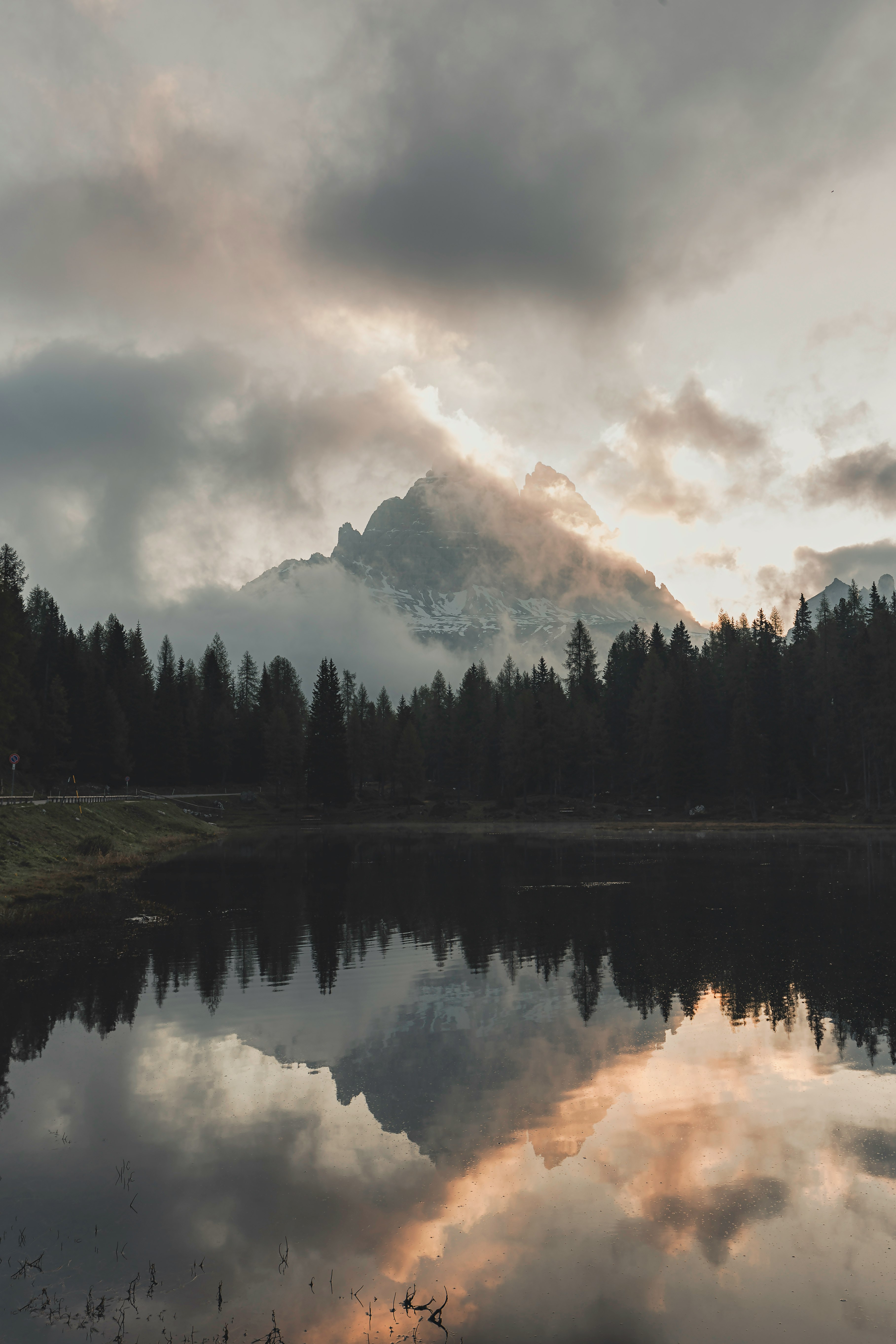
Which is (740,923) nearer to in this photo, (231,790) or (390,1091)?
(390,1091)

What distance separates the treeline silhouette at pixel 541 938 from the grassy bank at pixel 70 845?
437 cm

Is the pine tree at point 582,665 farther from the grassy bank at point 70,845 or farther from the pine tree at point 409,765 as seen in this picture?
the grassy bank at point 70,845

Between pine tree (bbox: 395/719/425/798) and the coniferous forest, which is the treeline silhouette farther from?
pine tree (bbox: 395/719/425/798)

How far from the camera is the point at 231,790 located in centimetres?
14262

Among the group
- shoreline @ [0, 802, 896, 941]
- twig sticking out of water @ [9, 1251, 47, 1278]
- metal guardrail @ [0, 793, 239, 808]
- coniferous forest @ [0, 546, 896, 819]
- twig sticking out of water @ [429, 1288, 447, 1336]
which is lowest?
shoreline @ [0, 802, 896, 941]

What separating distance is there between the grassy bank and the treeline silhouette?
4370 millimetres

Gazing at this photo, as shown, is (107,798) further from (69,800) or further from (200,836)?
(69,800)

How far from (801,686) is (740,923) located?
91.2 meters

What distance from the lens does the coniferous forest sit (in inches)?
3959

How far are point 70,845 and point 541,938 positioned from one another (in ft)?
132

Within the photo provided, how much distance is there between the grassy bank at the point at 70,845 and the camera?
4359 centimetres

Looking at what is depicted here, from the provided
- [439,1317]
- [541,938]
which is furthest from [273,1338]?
[541,938]

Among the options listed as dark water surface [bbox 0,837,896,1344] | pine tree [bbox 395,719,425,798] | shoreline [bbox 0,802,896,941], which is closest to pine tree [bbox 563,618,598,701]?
pine tree [bbox 395,719,425,798]

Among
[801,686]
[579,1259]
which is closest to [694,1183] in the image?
[579,1259]
